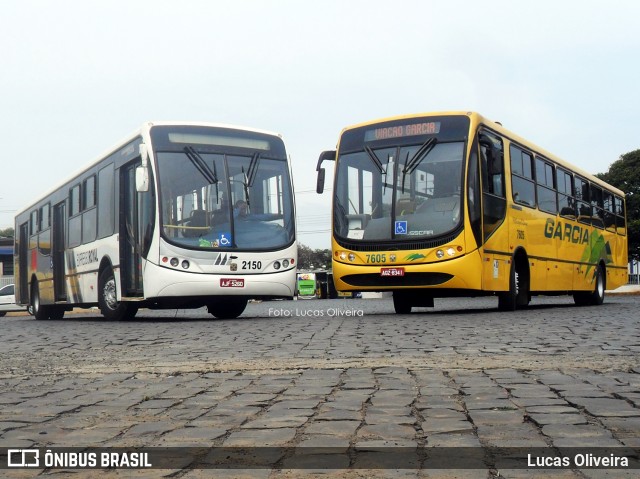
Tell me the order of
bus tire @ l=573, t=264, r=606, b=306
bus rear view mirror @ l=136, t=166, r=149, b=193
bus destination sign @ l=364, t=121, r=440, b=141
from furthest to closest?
bus tire @ l=573, t=264, r=606, b=306
bus destination sign @ l=364, t=121, r=440, b=141
bus rear view mirror @ l=136, t=166, r=149, b=193

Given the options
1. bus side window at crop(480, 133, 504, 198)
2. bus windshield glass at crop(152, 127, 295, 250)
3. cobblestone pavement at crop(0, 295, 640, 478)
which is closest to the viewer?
cobblestone pavement at crop(0, 295, 640, 478)

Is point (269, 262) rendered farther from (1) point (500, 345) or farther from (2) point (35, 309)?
(2) point (35, 309)

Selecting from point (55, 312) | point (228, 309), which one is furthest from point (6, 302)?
point (228, 309)

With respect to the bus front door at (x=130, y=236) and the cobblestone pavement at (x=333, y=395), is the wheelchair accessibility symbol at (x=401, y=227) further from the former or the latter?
the cobblestone pavement at (x=333, y=395)

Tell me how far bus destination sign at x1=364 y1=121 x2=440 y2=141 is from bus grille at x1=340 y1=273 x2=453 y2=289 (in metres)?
2.46

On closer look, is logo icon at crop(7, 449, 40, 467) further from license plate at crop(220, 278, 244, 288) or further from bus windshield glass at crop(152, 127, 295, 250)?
license plate at crop(220, 278, 244, 288)

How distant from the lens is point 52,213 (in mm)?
21891

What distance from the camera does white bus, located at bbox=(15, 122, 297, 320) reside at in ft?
51.3

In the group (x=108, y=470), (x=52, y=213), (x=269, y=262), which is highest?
(x=52, y=213)

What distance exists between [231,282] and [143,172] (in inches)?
92.0

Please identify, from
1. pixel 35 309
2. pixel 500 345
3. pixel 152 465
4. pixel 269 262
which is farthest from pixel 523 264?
pixel 152 465

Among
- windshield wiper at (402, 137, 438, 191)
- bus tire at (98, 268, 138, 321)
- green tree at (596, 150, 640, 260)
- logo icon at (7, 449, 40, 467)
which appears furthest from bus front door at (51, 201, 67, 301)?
green tree at (596, 150, 640, 260)

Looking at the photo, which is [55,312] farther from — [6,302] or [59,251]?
[6,302]

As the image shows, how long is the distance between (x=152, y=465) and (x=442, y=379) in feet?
10.1
